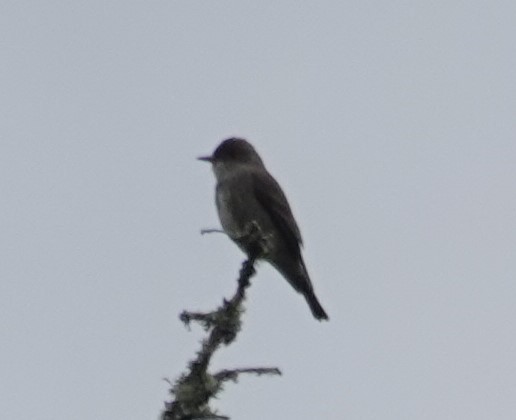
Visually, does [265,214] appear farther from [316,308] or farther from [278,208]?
[316,308]

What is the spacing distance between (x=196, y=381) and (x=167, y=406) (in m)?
Answer: 0.22

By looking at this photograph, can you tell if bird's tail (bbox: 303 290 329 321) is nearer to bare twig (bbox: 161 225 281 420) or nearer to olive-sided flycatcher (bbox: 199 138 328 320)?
olive-sided flycatcher (bbox: 199 138 328 320)

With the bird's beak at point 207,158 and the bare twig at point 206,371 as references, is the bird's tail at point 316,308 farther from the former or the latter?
the bare twig at point 206,371

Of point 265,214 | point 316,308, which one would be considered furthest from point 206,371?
point 265,214

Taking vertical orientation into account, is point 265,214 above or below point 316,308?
above

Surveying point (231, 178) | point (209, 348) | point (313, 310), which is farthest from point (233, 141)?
point (209, 348)

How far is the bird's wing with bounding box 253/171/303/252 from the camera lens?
12430 millimetres

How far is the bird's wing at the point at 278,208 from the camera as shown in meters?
12.4

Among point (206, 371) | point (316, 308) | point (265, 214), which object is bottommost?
point (206, 371)

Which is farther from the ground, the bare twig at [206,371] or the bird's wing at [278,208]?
the bird's wing at [278,208]

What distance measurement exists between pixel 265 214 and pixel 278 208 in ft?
0.51

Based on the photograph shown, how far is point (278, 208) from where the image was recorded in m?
12.6

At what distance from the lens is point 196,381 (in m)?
4.61

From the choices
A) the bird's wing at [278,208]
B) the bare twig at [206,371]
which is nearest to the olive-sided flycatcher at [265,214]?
the bird's wing at [278,208]
